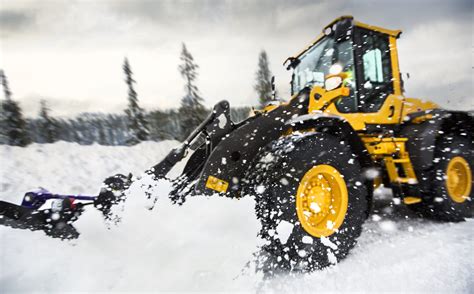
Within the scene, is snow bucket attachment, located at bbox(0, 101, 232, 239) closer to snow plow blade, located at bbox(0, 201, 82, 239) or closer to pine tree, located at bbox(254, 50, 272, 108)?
snow plow blade, located at bbox(0, 201, 82, 239)

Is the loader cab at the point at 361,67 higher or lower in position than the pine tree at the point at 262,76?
lower

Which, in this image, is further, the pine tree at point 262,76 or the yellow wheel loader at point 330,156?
the pine tree at point 262,76

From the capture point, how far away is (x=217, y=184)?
241 cm

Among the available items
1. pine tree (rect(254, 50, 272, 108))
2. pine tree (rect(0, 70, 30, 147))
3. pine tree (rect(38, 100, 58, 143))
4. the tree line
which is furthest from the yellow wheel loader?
pine tree (rect(254, 50, 272, 108))

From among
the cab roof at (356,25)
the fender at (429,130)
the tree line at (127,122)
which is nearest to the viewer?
the cab roof at (356,25)

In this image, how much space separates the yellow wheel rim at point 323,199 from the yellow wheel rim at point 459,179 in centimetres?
244

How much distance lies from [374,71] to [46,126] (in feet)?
55.8

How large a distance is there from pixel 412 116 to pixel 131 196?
398 centimetres

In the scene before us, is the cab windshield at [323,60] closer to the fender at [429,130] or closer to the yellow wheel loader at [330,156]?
the yellow wheel loader at [330,156]

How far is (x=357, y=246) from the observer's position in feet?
9.48

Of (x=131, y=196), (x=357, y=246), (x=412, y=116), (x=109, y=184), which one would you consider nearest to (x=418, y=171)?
(x=412, y=116)

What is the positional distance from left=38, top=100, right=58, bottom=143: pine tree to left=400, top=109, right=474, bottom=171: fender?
16072 mm

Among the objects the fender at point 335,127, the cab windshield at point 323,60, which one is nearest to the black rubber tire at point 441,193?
the fender at point 335,127

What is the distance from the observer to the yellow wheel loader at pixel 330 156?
90.4 inches
